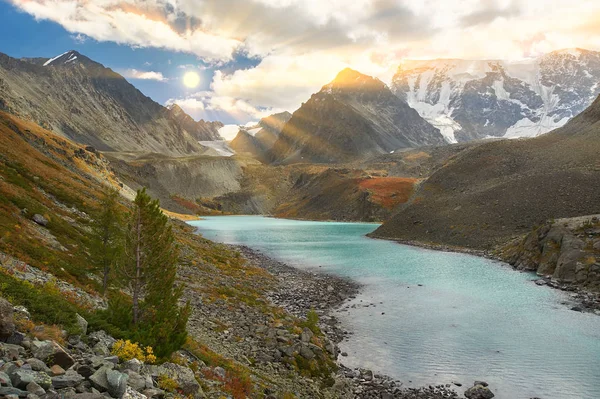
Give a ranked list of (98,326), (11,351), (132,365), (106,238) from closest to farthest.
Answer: (11,351), (132,365), (98,326), (106,238)

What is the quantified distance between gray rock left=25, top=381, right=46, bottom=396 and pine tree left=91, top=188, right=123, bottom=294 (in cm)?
1597

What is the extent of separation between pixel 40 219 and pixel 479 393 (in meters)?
31.2

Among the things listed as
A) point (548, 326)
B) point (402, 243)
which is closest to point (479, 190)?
point (402, 243)

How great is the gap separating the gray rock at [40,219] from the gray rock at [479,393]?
1195 inches

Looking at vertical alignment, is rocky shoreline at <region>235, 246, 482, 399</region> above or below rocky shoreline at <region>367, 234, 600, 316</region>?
below

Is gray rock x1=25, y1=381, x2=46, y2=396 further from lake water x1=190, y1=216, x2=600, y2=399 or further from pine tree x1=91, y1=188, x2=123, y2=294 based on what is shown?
lake water x1=190, y1=216, x2=600, y2=399

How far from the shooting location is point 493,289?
42.7 meters

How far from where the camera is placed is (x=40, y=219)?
28641 millimetres

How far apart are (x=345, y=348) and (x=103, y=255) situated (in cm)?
1649

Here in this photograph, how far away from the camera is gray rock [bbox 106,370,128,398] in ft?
29.6

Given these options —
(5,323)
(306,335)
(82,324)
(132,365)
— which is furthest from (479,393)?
(5,323)

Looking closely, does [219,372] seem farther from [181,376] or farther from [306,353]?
[306,353]

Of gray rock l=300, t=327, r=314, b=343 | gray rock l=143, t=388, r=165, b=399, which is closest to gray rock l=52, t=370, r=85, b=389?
gray rock l=143, t=388, r=165, b=399

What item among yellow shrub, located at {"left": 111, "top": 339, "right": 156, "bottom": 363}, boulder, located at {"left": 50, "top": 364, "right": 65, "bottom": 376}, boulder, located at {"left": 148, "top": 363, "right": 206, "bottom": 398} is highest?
boulder, located at {"left": 50, "top": 364, "right": 65, "bottom": 376}
